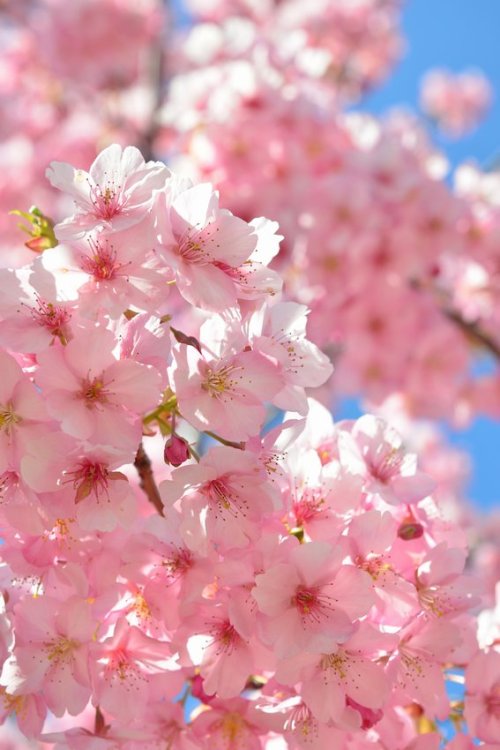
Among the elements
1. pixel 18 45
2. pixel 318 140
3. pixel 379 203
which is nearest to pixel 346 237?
pixel 379 203

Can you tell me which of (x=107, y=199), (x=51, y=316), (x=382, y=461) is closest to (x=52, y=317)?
(x=51, y=316)

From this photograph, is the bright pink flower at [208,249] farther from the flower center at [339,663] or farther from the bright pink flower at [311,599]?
the flower center at [339,663]

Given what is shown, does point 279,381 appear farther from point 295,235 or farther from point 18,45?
point 18,45

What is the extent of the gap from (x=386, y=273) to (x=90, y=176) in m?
2.91

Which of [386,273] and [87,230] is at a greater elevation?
[87,230]

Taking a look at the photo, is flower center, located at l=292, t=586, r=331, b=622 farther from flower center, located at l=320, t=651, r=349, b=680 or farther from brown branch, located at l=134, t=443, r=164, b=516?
brown branch, located at l=134, t=443, r=164, b=516

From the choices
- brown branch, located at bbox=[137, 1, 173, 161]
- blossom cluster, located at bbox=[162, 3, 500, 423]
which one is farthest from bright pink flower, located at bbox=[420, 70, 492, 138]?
blossom cluster, located at bbox=[162, 3, 500, 423]

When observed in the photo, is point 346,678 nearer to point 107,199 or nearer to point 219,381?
point 219,381

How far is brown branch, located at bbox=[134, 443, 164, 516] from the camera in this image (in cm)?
169

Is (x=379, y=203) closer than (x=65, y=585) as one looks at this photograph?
No

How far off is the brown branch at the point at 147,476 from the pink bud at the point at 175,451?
17cm

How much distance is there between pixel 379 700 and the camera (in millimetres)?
1508

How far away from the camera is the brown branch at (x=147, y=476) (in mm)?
1687

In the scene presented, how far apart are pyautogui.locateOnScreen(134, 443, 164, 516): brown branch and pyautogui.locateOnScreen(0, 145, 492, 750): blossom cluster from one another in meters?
0.02
